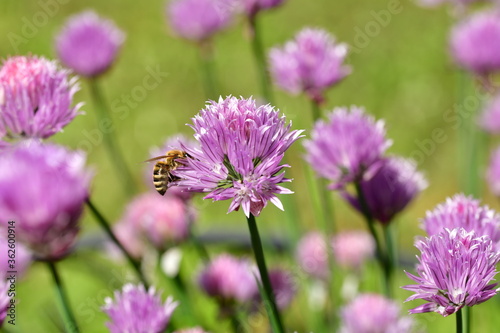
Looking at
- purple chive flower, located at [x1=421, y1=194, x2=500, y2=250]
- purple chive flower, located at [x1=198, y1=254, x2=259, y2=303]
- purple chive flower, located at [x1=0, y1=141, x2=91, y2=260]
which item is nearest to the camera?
purple chive flower, located at [x1=0, y1=141, x2=91, y2=260]

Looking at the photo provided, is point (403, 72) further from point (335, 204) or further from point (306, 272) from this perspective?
point (306, 272)

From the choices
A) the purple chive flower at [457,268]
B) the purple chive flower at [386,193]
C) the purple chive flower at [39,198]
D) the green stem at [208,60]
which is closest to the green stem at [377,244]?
the purple chive flower at [386,193]

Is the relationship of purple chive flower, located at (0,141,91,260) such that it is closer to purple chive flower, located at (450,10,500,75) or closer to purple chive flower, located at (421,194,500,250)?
purple chive flower, located at (421,194,500,250)

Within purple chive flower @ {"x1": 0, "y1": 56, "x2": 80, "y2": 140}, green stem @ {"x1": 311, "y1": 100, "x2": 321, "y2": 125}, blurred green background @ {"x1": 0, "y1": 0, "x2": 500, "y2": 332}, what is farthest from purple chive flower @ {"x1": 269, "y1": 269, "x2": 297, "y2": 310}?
blurred green background @ {"x1": 0, "y1": 0, "x2": 500, "y2": 332}

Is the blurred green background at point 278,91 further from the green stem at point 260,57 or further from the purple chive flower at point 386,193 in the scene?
the purple chive flower at point 386,193

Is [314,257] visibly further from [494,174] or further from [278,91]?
[278,91]
